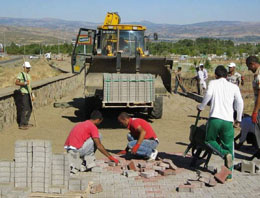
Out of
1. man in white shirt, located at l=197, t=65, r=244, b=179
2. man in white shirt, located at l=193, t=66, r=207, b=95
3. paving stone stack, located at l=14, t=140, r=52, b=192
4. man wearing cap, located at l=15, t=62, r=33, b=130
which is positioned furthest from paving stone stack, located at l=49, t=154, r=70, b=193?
man in white shirt, located at l=193, t=66, r=207, b=95

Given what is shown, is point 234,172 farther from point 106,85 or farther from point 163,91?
point 163,91

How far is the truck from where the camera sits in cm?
1208

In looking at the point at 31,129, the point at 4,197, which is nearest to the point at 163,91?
the point at 31,129

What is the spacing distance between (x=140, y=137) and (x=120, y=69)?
6.03 meters

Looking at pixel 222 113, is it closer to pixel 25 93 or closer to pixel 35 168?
pixel 35 168

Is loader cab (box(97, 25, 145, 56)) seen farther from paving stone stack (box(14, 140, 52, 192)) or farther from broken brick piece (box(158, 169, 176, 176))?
paving stone stack (box(14, 140, 52, 192))

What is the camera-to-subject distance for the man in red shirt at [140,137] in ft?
26.7

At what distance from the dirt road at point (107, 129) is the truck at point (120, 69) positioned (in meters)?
0.69

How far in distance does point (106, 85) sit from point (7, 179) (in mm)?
5703

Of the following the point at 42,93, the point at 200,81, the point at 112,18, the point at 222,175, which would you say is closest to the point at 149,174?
the point at 222,175

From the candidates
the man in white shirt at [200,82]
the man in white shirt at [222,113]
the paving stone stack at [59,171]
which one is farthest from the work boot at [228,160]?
the man in white shirt at [200,82]

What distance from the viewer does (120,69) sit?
13.9m

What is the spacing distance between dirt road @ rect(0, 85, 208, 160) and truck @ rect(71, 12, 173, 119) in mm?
694

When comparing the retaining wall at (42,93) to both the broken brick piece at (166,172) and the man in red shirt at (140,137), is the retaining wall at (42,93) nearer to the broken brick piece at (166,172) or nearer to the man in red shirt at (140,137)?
the man in red shirt at (140,137)
